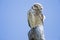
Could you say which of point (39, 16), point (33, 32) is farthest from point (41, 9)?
point (33, 32)

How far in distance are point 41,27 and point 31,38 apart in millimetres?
91

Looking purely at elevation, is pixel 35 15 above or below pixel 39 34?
above

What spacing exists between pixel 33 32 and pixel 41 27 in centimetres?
6

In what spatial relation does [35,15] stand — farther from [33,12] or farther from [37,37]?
[37,37]

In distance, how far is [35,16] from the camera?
171 centimetres

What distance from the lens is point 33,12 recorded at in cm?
171

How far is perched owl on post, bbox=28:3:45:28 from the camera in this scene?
1.70 metres

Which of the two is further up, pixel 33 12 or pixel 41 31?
pixel 33 12

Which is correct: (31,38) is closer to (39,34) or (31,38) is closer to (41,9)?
(39,34)

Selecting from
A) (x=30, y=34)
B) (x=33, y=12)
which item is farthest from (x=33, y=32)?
(x=33, y=12)

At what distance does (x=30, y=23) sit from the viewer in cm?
170

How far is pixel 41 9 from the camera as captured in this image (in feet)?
5.60

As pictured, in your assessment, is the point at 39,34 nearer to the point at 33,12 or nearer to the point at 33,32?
the point at 33,32

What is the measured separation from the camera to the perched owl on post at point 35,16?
1.70 meters
